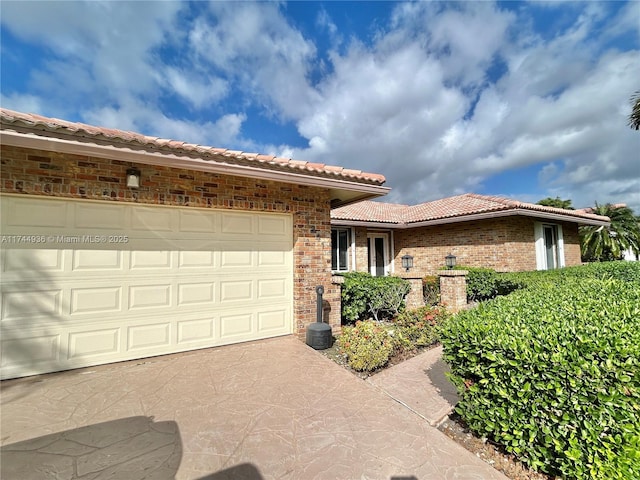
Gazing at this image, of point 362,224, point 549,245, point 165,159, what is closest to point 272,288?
point 165,159

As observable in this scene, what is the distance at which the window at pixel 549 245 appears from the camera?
11.5 meters

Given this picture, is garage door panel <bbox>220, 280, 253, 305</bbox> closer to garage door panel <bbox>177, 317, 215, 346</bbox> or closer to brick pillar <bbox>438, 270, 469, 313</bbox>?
garage door panel <bbox>177, 317, 215, 346</bbox>

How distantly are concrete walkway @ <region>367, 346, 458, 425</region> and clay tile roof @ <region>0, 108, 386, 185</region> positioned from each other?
357cm

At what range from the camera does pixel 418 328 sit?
5730 millimetres

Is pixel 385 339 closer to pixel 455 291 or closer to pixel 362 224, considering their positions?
pixel 455 291

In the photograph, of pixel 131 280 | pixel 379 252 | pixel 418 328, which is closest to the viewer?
pixel 131 280

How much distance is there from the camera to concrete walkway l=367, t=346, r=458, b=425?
3297 millimetres

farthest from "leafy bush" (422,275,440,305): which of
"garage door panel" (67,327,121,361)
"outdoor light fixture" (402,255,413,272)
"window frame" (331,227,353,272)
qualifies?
"garage door panel" (67,327,121,361)

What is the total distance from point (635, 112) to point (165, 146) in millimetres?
17837

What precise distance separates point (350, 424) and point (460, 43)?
34.2ft

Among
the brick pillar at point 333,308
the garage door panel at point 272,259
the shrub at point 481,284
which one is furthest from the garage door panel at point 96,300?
the shrub at point 481,284

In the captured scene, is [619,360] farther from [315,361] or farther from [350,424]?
[315,361]

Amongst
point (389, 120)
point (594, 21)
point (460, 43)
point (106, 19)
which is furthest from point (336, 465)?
point (389, 120)

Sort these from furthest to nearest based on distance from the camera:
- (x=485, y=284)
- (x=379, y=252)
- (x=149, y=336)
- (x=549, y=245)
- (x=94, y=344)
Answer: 1. (x=379, y=252)
2. (x=549, y=245)
3. (x=485, y=284)
4. (x=149, y=336)
5. (x=94, y=344)
